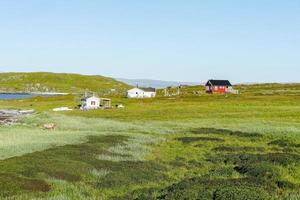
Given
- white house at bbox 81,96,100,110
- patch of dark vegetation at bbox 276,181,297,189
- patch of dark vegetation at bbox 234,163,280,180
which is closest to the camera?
patch of dark vegetation at bbox 276,181,297,189

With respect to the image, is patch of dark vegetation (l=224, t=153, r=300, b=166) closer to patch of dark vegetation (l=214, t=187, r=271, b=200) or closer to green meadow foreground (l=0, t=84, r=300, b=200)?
green meadow foreground (l=0, t=84, r=300, b=200)

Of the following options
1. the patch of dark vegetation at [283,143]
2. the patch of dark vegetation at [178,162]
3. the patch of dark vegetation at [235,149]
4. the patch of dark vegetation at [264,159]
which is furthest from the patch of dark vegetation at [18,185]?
the patch of dark vegetation at [283,143]

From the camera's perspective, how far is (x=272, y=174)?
33438 mm

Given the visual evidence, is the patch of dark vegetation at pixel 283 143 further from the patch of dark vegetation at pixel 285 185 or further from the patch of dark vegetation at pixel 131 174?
the patch of dark vegetation at pixel 285 185

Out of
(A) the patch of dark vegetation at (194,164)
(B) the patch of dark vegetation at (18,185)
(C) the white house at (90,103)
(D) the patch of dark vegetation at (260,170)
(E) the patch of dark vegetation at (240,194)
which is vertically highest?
(E) the patch of dark vegetation at (240,194)

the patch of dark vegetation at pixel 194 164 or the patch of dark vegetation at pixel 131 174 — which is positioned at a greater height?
the patch of dark vegetation at pixel 131 174

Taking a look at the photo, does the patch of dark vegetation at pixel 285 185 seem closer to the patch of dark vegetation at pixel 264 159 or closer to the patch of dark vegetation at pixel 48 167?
the patch of dark vegetation at pixel 264 159

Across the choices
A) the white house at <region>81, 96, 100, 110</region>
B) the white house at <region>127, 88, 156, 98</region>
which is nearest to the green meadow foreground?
the white house at <region>81, 96, 100, 110</region>

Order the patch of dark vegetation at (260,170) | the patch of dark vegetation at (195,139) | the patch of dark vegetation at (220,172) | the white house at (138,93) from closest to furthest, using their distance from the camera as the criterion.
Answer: the patch of dark vegetation at (260,170) < the patch of dark vegetation at (220,172) < the patch of dark vegetation at (195,139) < the white house at (138,93)

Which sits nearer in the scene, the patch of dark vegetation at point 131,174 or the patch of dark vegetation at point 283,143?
the patch of dark vegetation at point 131,174

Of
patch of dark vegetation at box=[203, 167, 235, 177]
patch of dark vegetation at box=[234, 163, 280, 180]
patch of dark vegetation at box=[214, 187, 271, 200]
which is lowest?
patch of dark vegetation at box=[203, 167, 235, 177]

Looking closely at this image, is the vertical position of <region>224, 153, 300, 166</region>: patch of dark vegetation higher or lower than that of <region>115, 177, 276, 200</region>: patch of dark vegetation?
lower

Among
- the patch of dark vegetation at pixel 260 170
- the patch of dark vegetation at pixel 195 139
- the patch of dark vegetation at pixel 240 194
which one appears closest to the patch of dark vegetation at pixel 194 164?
the patch of dark vegetation at pixel 260 170

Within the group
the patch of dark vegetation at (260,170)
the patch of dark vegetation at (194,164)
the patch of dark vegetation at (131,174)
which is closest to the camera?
the patch of dark vegetation at (131,174)
